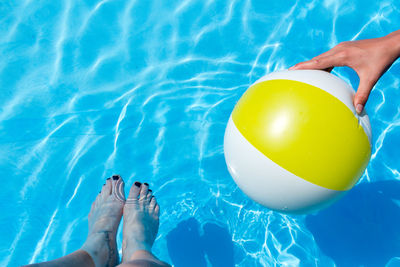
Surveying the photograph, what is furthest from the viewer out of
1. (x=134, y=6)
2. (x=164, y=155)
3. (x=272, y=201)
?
(x=134, y=6)

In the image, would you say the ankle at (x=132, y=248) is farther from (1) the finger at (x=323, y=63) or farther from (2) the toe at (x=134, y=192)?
(1) the finger at (x=323, y=63)

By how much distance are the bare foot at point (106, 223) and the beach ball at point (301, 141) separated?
5.35ft

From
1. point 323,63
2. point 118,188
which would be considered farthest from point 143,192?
point 323,63

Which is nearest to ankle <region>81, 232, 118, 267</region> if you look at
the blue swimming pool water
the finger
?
the blue swimming pool water

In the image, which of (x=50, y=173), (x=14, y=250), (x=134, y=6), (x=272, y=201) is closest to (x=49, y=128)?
(x=50, y=173)

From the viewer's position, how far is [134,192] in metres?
3.51

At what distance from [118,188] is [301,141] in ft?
7.08

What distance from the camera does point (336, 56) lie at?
2340 millimetres

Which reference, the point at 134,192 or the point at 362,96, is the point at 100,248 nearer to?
the point at 134,192

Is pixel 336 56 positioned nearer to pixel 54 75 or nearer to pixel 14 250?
pixel 54 75

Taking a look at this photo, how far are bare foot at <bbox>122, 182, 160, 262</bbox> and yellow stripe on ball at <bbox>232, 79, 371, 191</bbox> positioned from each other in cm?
158

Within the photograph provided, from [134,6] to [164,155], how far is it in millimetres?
2080

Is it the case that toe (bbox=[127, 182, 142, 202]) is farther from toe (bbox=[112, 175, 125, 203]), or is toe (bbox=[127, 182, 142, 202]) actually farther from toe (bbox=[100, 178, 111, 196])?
toe (bbox=[100, 178, 111, 196])

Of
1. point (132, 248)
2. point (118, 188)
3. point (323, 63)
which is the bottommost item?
point (132, 248)
